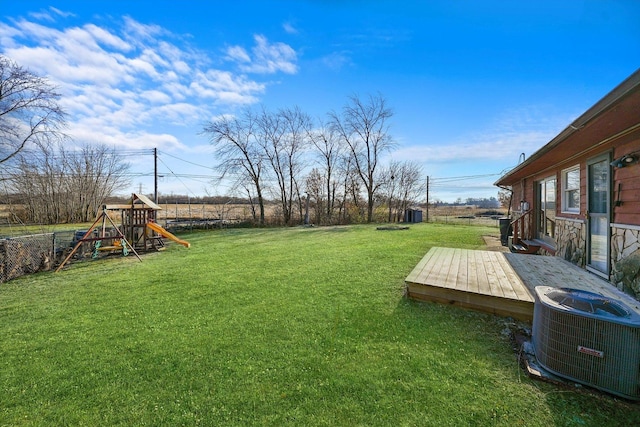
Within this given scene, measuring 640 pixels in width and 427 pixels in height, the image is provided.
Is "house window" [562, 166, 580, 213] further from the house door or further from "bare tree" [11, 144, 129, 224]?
"bare tree" [11, 144, 129, 224]

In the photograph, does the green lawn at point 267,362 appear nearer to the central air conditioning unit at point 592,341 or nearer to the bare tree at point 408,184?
the central air conditioning unit at point 592,341

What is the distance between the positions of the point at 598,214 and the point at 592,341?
3.47m

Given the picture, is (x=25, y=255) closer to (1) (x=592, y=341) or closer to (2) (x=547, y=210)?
(1) (x=592, y=341)


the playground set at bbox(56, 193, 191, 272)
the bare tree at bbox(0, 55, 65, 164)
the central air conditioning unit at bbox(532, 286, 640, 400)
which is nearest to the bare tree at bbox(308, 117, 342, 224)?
the playground set at bbox(56, 193, 191, 272)

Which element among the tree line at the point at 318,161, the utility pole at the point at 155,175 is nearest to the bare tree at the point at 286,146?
the tree line at the point at 318,161

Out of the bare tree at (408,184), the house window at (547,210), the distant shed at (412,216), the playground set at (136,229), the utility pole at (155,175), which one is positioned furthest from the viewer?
the bare tree at (408,184)

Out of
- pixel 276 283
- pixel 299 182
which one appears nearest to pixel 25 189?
pixel 299 182

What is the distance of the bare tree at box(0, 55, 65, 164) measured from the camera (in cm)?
1019

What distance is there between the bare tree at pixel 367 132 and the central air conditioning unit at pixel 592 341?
55.4 feet

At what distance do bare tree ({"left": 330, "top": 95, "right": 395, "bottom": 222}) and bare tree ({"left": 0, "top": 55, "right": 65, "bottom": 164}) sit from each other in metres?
14.5

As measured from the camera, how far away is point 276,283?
4371 mm

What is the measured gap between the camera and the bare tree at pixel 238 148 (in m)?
17.9

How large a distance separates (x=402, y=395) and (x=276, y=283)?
289cm

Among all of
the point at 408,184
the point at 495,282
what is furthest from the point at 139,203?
the point at 408,184
